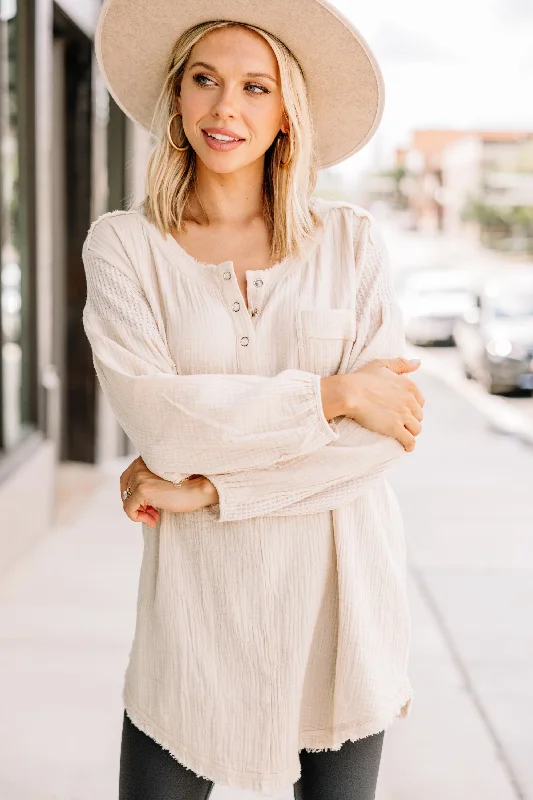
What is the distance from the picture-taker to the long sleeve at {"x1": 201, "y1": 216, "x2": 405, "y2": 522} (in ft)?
4.90

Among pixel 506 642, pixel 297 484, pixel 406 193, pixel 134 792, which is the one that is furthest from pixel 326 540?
pixel 406 193

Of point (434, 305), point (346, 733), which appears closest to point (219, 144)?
point (346, 733)

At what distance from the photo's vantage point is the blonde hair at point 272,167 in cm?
158

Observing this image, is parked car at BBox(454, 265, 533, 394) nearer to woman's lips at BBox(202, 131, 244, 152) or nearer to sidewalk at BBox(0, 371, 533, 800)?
sidewalk at BBox(0, 371, 533, 800)

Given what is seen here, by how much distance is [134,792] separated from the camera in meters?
1.57

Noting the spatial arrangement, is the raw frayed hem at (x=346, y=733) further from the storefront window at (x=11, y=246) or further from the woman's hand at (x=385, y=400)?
the storefront window at (x=11, y=246)

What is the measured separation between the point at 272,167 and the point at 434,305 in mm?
15935

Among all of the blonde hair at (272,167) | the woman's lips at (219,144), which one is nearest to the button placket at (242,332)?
the blonde hair at (272,167)

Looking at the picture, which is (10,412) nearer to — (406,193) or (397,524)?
(397,524)

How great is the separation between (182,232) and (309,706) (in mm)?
831

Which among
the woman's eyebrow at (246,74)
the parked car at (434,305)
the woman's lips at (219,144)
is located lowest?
the parked car at (434,305)

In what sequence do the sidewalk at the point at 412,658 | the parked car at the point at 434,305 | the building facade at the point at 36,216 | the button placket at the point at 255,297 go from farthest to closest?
1. the parked car at the point at 434,305
2. the building facade at the point at 36,216
3. the sidewalk at the point at 412,658
4. the button placket at the point at 255,297

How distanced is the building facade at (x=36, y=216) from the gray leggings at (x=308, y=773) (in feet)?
8.85

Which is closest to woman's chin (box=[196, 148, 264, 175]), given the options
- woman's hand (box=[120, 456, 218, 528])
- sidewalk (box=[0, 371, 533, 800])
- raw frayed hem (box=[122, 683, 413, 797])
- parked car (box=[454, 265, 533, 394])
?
woman's hand (box=[120, 456, 218, 528])
